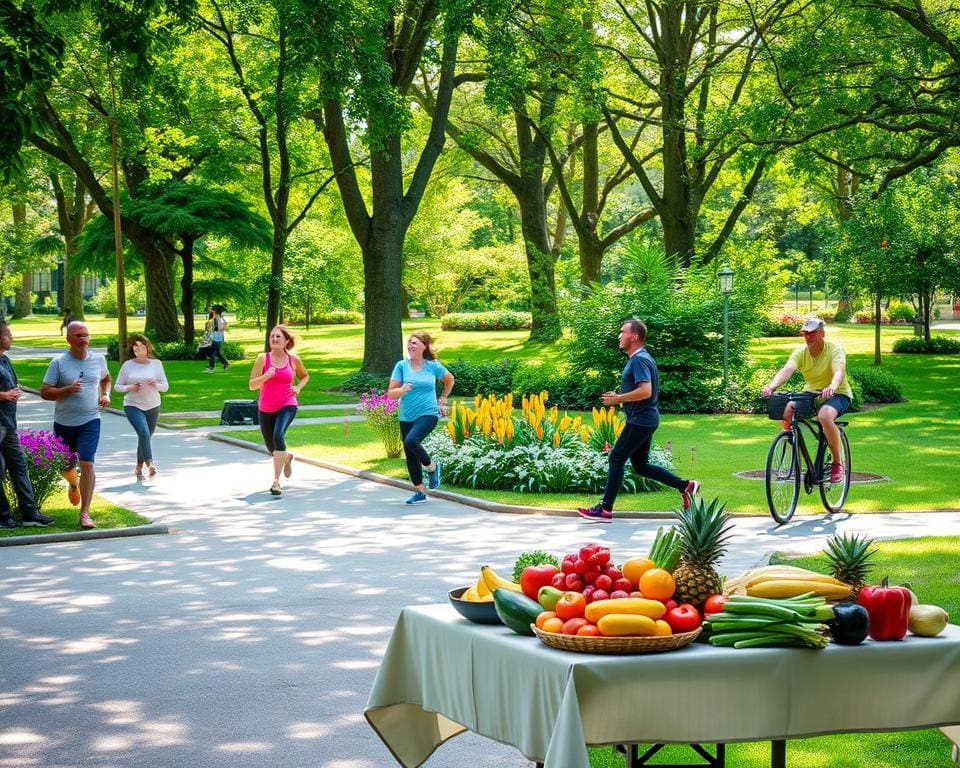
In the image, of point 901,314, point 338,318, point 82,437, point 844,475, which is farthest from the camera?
point 338,318

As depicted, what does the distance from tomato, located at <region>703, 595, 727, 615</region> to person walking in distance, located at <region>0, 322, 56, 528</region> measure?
31.1 ft

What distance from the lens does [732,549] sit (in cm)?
1259

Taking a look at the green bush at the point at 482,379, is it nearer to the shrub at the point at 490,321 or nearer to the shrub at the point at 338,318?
the shrub at the point at 490,321

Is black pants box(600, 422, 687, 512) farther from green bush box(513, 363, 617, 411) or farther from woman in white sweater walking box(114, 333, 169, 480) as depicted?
green bush box(513, 363, 617, 411)

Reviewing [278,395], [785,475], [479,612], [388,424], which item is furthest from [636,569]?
[388,424]

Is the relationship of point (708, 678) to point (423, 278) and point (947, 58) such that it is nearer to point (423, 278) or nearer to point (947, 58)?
point (947, 58)

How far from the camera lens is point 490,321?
64.1 m

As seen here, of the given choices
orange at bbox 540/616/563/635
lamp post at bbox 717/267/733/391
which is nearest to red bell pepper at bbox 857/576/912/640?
orange at bbox 540/616/563/635

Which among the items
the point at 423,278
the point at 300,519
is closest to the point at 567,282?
the point at 300,519

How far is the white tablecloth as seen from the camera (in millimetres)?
4512

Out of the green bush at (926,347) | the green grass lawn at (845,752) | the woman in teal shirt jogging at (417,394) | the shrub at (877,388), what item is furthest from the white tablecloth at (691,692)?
the green bush at (926,347)

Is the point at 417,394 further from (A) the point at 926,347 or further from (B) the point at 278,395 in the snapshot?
(A) the point at 926,347

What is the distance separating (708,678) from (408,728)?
1560 millimetres

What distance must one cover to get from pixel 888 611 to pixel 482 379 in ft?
92.0
